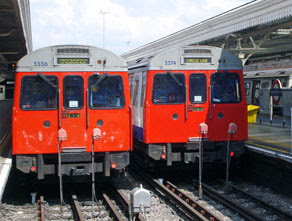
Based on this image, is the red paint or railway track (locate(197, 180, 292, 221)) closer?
railway track (locate(197, 180, 292, 221))

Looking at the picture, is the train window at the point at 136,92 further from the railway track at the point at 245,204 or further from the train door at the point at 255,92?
the train door at the point at 255,92

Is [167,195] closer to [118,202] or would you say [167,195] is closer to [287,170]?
[118,202]

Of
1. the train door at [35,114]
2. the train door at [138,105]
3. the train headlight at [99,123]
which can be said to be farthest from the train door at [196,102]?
the train door at [35,114]

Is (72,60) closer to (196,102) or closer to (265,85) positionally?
(196,102)

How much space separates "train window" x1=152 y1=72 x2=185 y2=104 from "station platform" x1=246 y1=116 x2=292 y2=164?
2.60 meters

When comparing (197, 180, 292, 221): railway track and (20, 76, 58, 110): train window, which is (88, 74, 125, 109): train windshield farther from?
(197, 180, 292, 221): railway track

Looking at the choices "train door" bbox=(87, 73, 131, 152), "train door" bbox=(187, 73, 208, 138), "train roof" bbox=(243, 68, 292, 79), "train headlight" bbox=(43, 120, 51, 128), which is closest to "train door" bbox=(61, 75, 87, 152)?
"train door" bbox=(87, 73, 131, 152)

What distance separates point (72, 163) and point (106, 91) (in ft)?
5.70

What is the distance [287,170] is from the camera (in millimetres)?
10789

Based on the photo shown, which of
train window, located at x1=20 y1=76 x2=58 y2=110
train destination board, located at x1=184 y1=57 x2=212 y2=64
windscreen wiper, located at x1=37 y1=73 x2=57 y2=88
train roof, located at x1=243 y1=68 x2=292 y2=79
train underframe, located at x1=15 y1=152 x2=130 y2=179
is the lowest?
train underframe, located at x1=15 y1=152 x2=130 y2=179

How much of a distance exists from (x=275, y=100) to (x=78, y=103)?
17.5m

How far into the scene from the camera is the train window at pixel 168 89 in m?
11.5

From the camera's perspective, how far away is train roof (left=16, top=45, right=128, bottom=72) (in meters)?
10.2

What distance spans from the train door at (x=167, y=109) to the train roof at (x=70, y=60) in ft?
4.54
